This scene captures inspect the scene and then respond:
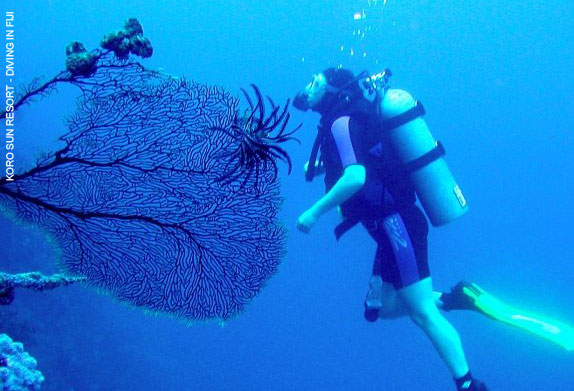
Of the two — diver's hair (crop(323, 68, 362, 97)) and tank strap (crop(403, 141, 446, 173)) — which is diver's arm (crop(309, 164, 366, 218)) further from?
diver's hair (crop(323, 68, 362, 97))

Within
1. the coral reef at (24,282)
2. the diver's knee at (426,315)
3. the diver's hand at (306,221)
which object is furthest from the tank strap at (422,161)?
the coral reef at (24,282)

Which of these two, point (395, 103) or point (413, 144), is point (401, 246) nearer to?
point (413, 144)

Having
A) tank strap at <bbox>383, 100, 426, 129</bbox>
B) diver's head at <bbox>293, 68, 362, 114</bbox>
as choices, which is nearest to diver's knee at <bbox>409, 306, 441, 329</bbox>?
tank strap at <bbox>383, 100, 426, 129</bbox>

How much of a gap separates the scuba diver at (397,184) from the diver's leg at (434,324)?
0.03 ft

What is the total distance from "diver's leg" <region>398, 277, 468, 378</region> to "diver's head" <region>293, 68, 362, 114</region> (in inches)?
87.4

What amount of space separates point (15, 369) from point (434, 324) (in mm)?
3981

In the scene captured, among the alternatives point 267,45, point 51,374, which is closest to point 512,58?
point 267,45

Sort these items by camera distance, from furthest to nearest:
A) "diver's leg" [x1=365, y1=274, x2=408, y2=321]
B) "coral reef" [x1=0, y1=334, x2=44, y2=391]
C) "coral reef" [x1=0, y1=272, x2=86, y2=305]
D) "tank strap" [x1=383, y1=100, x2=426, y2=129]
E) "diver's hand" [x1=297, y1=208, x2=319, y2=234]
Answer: "diver's leg" [x1=365, y1=274, x2=408, y2=321]
"tank strap" [x1=383, y1=100, x2=426, y2=129]
"diver's hand" [x1=297, y1=208, x2=319, y2=234]
"coral reef" [x1=0, y1=272, x2=86, y2=305]
"coral reef" [x1=0, y1=334, x2=44, y2=391]

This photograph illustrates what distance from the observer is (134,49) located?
3613 millimetres

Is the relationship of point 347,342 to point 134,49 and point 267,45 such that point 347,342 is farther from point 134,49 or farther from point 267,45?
point 267,45

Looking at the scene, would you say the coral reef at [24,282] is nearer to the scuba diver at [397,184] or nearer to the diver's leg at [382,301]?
the scuba diver at [397,184]

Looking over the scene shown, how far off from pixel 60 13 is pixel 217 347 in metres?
110

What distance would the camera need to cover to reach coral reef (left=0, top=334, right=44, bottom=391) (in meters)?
3.39

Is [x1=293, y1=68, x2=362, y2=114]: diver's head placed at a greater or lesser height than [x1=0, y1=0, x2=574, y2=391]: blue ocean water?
lesser
